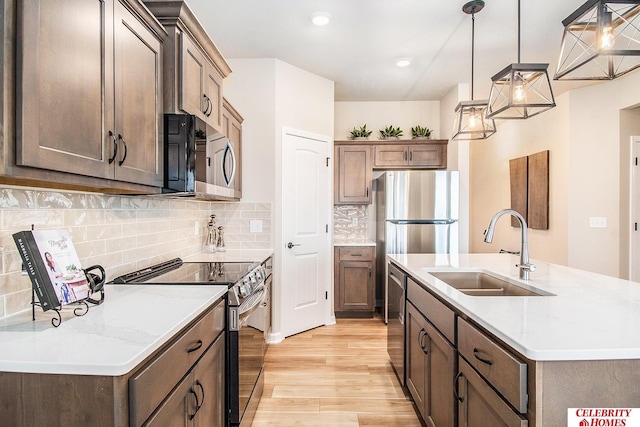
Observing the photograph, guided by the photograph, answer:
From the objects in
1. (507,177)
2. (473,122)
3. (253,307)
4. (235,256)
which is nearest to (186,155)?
(253,307)

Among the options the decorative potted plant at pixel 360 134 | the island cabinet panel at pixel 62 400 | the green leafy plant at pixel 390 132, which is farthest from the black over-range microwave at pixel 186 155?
the green leafy plant at pixel 390 132

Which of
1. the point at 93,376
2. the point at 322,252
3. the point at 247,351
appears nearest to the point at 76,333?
the point at 93,376

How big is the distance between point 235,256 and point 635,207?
424 centimetres

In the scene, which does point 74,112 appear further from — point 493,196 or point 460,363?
point 493,196

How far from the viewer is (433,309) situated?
5.86 feet

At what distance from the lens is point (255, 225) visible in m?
3.47

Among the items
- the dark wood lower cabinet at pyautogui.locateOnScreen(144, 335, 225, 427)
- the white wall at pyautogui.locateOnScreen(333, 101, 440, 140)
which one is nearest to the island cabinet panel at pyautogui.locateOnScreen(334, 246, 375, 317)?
the white wall at pyautogui.locateOnScreen(333, 101, 440, 140)

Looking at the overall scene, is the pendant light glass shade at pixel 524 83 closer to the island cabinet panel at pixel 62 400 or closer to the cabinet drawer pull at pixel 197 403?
the cabinet drawer pull at pixel 197 403

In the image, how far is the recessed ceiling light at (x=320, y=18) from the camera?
269 cm

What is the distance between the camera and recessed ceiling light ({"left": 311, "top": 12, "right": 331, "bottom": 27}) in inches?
106

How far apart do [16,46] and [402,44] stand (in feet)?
9.70

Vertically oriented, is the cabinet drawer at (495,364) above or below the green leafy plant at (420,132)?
below

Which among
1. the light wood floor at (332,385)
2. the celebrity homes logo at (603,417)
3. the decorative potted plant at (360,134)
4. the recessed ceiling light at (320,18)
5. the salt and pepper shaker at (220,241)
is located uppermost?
the recessed ceiling light at (320,18)

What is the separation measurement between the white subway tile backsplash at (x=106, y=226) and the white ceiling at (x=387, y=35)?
4.93ft
